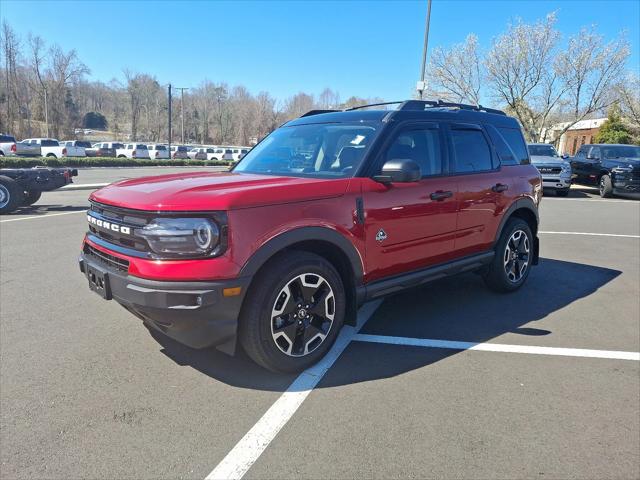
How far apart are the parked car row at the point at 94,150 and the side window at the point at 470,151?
74.0 feet

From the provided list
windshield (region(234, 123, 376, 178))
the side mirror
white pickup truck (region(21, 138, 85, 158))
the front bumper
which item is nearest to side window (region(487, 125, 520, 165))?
windshield (region(234, 123, 376, 178))

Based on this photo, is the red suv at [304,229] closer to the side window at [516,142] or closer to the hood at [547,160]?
the side window at [516,142]

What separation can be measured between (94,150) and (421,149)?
48795 mm

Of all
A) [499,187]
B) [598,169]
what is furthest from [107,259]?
[598,169]

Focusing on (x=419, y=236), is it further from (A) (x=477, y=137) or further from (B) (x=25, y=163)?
(B) (x=25, y=163)

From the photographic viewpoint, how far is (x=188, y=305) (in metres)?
2.71

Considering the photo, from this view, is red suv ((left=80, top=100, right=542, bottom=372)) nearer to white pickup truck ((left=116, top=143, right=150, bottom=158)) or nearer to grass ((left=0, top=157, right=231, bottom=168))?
grass ((left=0, top=157, right=231, bottom=168))

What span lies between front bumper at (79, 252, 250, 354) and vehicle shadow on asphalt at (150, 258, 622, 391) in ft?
1.70

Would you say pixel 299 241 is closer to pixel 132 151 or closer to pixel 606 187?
pixel 606 187

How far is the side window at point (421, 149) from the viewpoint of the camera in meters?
3.82

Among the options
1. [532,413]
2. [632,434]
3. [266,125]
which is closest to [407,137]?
[532,413]

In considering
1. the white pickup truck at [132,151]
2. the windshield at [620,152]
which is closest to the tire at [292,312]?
the windshield at [620,152]

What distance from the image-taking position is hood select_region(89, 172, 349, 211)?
278cm

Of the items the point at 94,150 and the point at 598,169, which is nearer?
the point at 598,169
